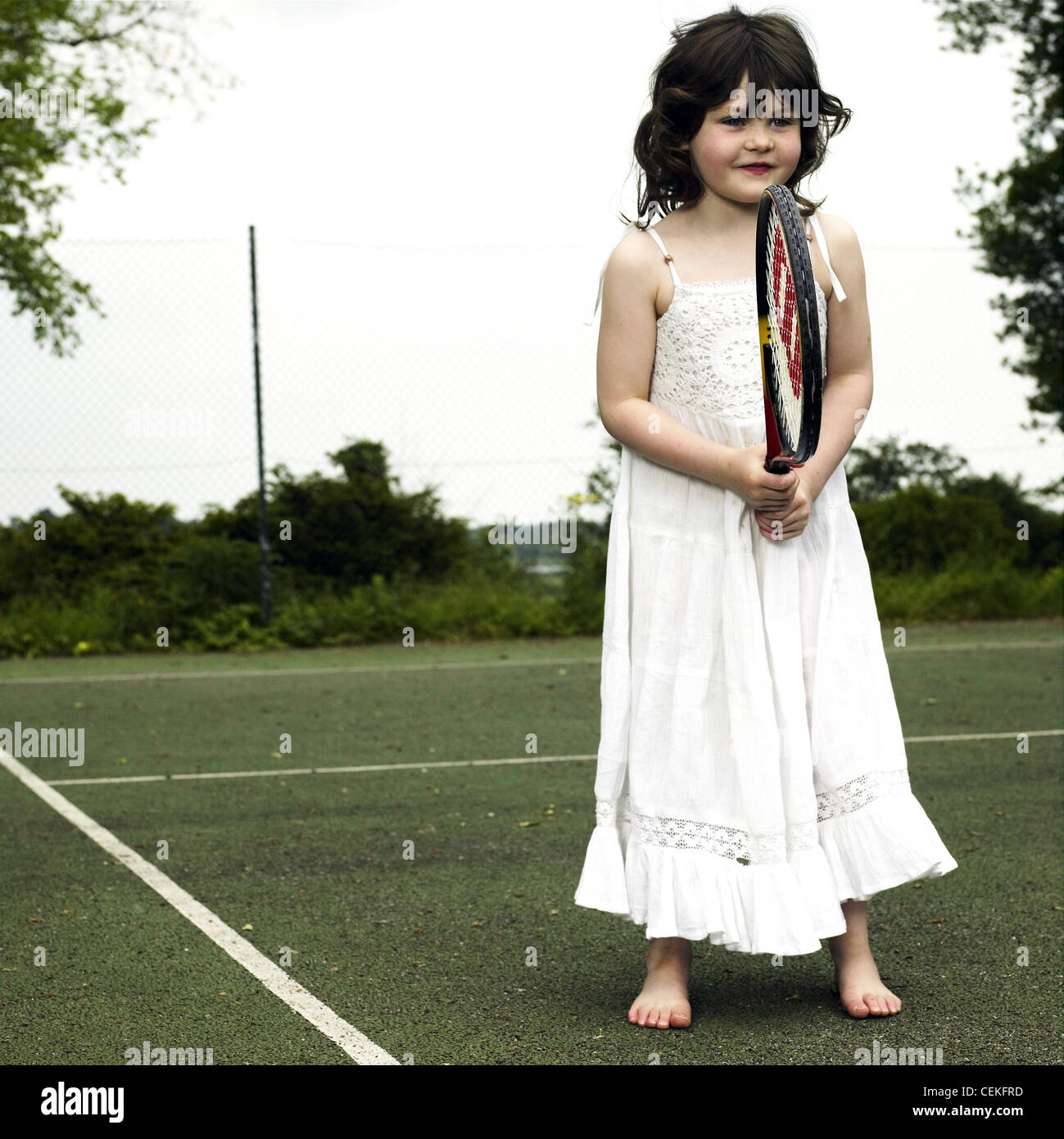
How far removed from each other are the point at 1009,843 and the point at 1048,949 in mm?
1128

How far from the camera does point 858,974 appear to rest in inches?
115

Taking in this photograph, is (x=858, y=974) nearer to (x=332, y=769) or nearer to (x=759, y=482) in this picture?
(x=759, y=482)

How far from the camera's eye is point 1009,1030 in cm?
277

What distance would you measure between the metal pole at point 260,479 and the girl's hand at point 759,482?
27.3 ft

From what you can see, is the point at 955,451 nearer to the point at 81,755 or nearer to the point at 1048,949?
the point at 81,755

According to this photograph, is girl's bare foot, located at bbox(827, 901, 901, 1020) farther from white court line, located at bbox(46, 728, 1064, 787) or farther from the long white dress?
white court line, located at bbox(46, 728, 1064, 787)

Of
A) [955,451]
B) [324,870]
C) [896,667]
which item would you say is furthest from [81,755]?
[955,451]

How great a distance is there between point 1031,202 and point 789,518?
519 inches

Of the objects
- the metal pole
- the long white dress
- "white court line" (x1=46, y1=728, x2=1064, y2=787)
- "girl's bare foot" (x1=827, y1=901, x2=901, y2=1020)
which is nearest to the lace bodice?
the long white dress

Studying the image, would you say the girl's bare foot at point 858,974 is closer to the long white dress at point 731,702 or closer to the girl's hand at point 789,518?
the long white dress at point 731,702

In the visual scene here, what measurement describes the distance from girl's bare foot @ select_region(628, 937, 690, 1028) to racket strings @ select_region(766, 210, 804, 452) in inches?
41.6

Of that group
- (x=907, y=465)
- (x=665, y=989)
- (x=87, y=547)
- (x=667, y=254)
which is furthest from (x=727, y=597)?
(x=907, y=465)

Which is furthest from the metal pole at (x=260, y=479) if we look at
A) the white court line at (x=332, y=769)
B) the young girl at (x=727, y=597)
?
the young girl at (x=727, y=597)

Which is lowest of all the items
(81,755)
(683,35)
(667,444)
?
(81,755)
